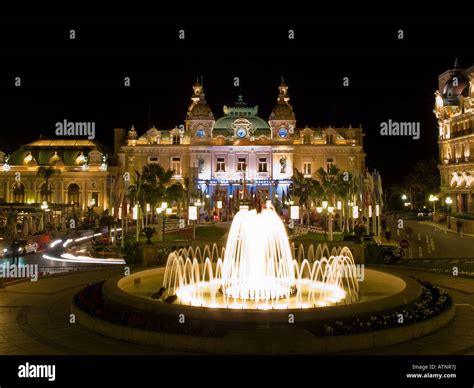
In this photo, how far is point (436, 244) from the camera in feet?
130

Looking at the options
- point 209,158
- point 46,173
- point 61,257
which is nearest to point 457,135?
point 209,158

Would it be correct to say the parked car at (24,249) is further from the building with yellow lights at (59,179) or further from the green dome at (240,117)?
the green dome at (240,117)

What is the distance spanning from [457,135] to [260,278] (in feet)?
170

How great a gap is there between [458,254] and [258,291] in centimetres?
2091

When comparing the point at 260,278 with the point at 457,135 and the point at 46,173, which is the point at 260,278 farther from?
the point at 46,173

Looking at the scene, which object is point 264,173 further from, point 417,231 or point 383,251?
point 383,251

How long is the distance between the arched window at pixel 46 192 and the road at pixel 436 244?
4912 cm

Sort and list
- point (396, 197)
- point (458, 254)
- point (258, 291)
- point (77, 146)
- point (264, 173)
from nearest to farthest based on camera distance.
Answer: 1. point (258, 291)
2. point (458, 254)
3. point (264, 173)
4. point (77, 146)
5. point (396, 197)

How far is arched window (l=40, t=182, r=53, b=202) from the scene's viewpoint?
244ft

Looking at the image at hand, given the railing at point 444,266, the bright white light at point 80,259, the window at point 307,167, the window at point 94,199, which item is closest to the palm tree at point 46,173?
the window at point 94,199

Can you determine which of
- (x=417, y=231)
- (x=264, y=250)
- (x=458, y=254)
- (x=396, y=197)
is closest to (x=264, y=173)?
(x=417, y=231)

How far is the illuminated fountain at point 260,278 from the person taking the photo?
16880mm

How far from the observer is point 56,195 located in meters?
76.4

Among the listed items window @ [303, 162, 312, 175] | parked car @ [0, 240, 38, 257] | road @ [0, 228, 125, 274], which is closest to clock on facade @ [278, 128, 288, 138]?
window @ [303, 162, 312, 175]
